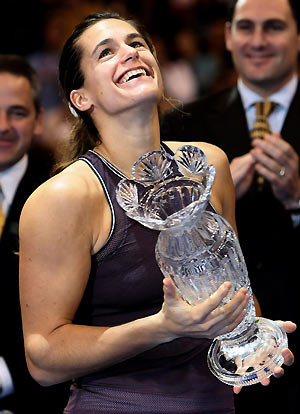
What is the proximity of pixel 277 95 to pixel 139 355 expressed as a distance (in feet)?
4.45

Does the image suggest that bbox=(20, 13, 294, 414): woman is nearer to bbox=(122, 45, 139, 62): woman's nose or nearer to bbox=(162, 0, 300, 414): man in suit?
bbox=(122, 45, 139, 62): woman's nose

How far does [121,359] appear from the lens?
1852mm

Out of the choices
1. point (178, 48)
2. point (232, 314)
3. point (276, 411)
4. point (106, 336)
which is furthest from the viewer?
point (178, 48)

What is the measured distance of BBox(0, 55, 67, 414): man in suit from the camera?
2.63m

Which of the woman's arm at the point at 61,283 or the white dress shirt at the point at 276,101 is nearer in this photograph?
the woman's arm at the point at 61,283

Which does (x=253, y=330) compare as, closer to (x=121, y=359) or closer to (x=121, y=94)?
(x=121, y=359)

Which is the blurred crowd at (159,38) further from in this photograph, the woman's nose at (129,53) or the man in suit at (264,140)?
the woman's nose at (129,53)

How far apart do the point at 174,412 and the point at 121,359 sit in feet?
A: 0.59

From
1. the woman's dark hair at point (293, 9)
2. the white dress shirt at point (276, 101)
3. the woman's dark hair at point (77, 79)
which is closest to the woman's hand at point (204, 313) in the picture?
the woman's dark hair at point (77, 79)

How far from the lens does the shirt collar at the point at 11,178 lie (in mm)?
2790

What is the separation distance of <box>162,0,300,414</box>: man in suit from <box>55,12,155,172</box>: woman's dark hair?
64cm

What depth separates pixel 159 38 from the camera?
5141mm

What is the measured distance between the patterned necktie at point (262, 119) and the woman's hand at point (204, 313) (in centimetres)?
131

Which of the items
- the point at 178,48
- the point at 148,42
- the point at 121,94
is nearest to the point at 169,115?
the point at 148,42
